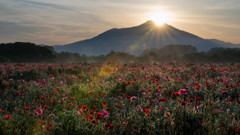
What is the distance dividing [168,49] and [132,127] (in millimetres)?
96974

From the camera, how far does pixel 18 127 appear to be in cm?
320

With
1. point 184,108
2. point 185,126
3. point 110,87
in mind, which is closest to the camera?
point 185,126

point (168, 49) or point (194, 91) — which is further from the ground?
point (168, 49)

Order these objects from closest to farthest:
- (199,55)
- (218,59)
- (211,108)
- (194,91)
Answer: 1. (211,108)
2. (194,91)
3. (218,59)
4. (199,55)

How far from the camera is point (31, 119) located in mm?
3529

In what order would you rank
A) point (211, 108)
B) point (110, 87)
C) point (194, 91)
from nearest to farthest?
point (211, 108) < point (194, 91) < point (110, 87)

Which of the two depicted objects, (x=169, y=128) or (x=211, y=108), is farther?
(x=211, y=108)

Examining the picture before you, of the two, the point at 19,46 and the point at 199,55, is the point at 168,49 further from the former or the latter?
the point at 19,46

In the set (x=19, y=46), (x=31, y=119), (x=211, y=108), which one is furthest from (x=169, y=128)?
(x=19, y=46)

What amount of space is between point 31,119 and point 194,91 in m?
4.37

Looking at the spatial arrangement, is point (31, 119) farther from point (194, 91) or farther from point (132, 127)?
point (194, 91)

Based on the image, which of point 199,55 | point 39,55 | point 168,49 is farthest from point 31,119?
point 168,49

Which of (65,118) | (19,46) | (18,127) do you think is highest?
(19,46)

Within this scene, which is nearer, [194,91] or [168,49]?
[194,91]
